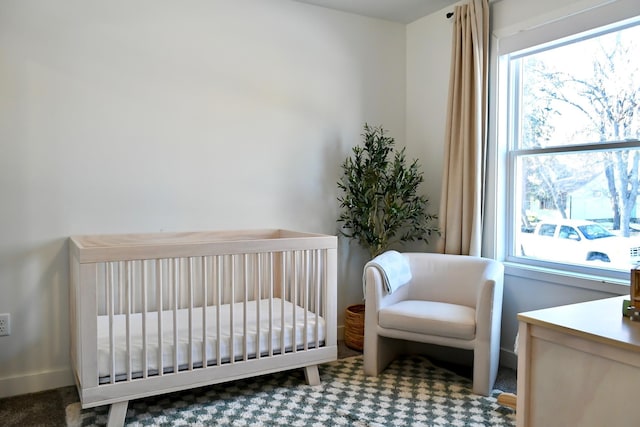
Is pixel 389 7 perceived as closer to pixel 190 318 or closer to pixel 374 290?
pixel 374 290

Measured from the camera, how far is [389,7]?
3.40 meters

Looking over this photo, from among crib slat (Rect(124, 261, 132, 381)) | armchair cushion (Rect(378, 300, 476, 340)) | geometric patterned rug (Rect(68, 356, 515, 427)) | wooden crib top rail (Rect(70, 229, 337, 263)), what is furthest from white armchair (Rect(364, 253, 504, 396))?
crib slat (Rect(124, 261, 132, 381))

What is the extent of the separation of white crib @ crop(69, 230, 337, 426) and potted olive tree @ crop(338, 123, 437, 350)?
0.54 m

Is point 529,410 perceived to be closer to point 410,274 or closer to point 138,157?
point 410,274

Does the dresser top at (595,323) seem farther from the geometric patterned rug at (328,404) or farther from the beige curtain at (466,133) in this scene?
the beige curtain at (466,133)

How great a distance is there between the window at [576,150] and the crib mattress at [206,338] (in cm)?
150

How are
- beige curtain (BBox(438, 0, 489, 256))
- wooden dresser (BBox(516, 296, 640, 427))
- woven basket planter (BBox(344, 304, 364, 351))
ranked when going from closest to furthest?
wooden dresser (BBox(516, 296, 640, 427))
beige curtain (BBox(438, 0, 489, 256))
woven basket planter (BBox(344, 304, 364, 351))

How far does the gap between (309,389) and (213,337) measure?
24.3 inches

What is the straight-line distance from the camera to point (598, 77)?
2654mm

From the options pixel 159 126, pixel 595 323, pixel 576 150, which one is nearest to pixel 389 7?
pixel 576 150

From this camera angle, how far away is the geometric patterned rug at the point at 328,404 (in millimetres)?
2232

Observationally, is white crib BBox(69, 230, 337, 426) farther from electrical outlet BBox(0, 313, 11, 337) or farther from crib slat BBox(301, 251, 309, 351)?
electrical outlet BBox(0, 313, 11, 337)

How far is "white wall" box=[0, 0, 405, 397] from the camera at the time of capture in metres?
2.51

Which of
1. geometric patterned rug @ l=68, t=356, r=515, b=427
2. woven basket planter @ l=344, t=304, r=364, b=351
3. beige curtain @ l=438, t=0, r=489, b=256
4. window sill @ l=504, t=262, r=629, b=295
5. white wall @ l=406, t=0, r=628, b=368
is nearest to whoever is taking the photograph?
geometric patterned rug @ l=68, t=356, r=515, b=427
